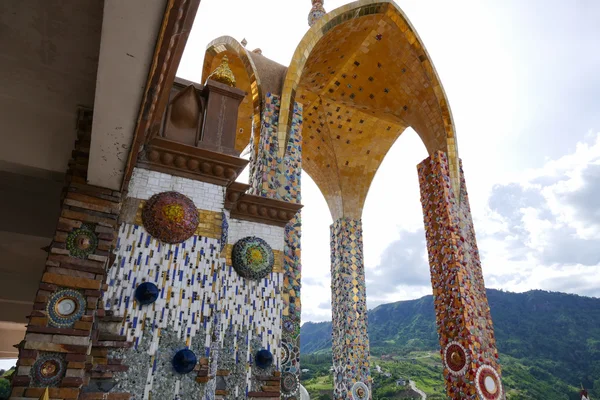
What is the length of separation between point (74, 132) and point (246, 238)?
7.23 feet

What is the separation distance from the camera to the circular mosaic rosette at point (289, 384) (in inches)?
178

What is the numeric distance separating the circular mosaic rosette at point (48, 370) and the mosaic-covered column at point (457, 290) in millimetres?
4886

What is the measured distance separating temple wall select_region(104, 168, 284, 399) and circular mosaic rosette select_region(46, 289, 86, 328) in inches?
24.2

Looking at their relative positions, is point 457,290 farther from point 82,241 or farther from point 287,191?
point 82,241

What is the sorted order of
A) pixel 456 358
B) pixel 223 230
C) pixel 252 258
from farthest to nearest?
1. pixel 456 358
2. pixel 252 258
3. pixel 223 230

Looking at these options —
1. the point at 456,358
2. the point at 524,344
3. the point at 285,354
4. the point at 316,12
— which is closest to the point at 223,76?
the point at 285,354

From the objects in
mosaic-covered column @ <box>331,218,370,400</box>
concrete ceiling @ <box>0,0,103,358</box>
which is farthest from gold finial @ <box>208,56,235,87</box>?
mosaic-covered column @ <box>331,218,370,400</box>

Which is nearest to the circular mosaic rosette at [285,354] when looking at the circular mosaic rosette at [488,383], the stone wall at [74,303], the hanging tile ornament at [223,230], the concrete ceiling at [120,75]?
the hanging tile ornament at [223,230]

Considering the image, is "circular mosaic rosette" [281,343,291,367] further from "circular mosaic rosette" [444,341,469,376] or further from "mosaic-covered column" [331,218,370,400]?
"mosaic-covered column" [331,218,370,400]

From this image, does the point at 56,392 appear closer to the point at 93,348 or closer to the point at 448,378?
the point at 93,348

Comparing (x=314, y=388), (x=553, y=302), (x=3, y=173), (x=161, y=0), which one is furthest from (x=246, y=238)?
(x=553, y=302)

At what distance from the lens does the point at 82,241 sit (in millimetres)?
2809

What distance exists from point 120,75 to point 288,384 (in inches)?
154

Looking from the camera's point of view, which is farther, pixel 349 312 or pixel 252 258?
pixel 349 312
